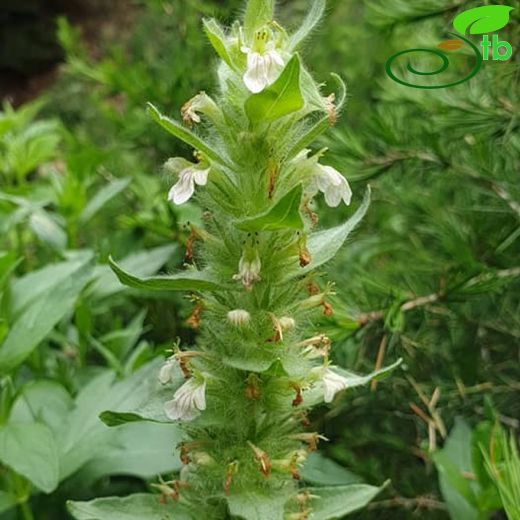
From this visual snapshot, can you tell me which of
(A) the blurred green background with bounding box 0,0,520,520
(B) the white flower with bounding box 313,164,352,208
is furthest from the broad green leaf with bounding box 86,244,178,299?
(B) the white flower with bounding box 313,164,352,208

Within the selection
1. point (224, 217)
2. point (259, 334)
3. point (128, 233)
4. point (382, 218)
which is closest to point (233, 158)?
point (224, 217)

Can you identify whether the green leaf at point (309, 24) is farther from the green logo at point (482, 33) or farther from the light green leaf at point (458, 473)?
the light green leaf at point (458, 473)

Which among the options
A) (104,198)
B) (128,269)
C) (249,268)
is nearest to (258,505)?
(249,268)

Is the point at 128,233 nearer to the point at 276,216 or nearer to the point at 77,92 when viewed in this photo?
the point at 276,216

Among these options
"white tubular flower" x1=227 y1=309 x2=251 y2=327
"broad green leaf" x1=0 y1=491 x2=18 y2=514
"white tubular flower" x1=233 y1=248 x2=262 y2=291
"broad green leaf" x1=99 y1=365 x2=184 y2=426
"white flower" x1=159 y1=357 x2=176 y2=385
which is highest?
"white tubular flower" x1=233 y1=248 x2=262 y2=291

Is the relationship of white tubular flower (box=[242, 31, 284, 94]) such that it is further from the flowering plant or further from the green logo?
the green logo

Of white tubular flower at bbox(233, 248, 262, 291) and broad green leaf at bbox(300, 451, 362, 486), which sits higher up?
white tubular flower at bbox(233, 248, 262, 291)
